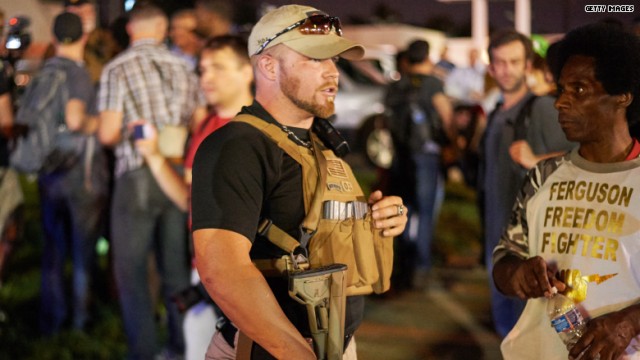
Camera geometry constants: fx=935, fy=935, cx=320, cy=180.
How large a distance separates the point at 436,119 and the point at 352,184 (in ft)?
17.9

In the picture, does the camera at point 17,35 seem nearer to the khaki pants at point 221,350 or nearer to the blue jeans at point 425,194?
the blue jeans at point 425,194

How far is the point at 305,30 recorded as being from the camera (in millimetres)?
2832

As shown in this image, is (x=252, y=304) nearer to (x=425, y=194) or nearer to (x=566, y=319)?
(x=566, y=319)

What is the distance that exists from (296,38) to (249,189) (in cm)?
52

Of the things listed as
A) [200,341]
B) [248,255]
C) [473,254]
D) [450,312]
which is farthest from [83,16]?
[473,254]

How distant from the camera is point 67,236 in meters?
6.32

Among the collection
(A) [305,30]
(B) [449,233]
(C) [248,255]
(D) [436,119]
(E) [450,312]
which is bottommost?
(B) [449,233]

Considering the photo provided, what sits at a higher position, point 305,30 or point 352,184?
point 305,30

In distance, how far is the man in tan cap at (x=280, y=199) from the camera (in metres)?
2.50

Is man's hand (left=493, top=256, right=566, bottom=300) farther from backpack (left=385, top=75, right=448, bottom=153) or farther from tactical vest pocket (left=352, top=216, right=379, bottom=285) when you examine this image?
backpack (left=385, top=75, right=448, bottom=153)

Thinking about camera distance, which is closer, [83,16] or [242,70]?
[242,70]

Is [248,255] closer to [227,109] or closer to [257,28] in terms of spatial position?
[257,28]

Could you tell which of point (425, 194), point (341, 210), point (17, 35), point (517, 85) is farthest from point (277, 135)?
point (425, 194)

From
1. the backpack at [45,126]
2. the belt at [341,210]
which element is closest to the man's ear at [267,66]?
the belt at [341,210]
